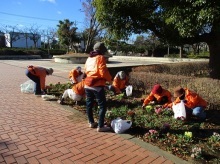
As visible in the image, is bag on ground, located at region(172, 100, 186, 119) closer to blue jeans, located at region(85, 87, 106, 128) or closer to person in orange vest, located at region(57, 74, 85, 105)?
blue jeans, located at region(85, 87, 106, 128)

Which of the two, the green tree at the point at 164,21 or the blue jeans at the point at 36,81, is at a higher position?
the green tree at the point at 164,21

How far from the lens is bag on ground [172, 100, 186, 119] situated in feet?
16.2

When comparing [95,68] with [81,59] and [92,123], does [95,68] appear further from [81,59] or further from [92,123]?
[81,59]

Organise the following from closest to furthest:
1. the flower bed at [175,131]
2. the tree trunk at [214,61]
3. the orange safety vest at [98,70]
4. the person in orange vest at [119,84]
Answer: the flower bed at [175,131] → the orange safety vest at [98,70] → the person in orange vest at [119,84] → the tree trunk at [214,61]

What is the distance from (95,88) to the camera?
4391 millimetres

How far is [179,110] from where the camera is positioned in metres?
5.01

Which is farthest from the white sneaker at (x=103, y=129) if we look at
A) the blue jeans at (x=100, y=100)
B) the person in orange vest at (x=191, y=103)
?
the person in orange vest at (x=191, y=103)

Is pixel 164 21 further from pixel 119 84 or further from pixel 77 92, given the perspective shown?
pixel 77 92

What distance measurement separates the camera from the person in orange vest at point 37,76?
7.30m

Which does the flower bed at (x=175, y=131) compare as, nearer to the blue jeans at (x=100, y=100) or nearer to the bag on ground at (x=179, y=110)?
the bag on ground at (x=179, y=110)

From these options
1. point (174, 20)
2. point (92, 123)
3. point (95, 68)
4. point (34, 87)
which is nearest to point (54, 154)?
point (92, 123)

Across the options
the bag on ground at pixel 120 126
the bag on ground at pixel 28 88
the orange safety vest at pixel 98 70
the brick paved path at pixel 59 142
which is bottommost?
the brick paved path at pixel 59 142

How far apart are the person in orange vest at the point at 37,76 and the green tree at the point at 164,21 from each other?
347 cm

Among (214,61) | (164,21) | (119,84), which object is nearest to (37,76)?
(119,84)
